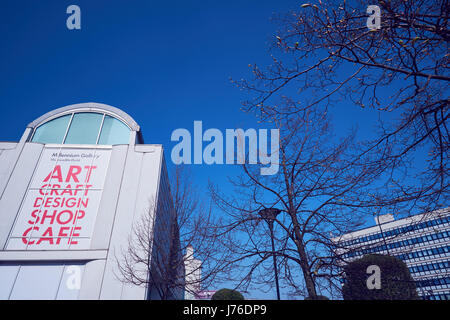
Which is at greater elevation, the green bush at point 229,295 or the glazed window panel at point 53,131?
the glazed window panel at point 53,131

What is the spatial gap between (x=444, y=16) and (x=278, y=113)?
2.64 meters

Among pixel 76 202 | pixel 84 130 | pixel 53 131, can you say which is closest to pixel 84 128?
pixel 84 130

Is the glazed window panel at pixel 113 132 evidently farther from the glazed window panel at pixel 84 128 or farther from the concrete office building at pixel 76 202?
the glazed window panel at pixel 84 128

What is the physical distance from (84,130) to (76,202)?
153 inches

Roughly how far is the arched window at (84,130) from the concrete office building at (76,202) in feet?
0.15

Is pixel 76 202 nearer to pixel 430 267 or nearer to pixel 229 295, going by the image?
pixel 229 295

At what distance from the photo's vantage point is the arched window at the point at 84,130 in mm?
11156

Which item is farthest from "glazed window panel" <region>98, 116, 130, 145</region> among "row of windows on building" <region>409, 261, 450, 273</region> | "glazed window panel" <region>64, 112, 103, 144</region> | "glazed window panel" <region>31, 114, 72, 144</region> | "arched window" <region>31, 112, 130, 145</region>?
"row of windows on building" <region>409, 261, 450, 273</region>

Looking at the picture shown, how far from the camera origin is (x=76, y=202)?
9570mm

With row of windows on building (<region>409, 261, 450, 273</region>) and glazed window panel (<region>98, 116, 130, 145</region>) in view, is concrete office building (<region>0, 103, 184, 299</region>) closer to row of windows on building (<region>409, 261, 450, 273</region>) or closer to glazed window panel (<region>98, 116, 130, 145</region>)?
glazed window panel (<region>98, 116, 130, 145</region>)

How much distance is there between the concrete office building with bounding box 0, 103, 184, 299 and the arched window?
0.05 meters

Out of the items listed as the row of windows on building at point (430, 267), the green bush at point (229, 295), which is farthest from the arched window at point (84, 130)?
the row of windows on building at point (430, 267)
